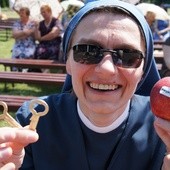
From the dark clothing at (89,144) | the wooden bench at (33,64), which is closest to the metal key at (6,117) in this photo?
the dark clothing at (89,144)

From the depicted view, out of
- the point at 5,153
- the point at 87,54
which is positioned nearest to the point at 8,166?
the point at 5,153

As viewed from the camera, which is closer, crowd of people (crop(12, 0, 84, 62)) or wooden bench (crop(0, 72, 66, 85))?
wooden bench (crop(0, 72, 66, 85))

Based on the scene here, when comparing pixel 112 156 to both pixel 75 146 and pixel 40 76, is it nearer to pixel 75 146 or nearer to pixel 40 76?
pixel 75 146

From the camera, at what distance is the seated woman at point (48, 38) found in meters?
8.16

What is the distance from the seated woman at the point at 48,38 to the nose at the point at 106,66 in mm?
6473

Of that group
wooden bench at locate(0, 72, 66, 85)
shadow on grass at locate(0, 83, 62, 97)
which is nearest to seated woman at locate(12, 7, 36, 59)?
shadow on grass at locate(0, 83, 62, 97)

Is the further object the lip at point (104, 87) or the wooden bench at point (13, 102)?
the wooden bench at point (13, 102)

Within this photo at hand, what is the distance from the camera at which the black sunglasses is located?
5.49ft

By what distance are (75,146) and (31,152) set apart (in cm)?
25

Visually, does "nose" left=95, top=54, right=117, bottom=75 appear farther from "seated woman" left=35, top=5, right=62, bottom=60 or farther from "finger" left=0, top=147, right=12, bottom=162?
"seated woman" left=35, top=5, right=62, bottom=60

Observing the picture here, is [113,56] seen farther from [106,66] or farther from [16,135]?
[16,135]

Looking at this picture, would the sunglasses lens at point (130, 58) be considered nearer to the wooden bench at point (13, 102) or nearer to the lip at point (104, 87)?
the lip at point (104, 87)

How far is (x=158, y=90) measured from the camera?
168 centimetres

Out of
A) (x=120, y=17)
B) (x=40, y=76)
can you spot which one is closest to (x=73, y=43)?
(x=120, y=17)
